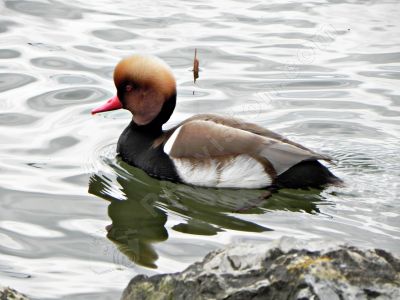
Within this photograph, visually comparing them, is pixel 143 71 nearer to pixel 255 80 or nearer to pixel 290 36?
pixel 255 80

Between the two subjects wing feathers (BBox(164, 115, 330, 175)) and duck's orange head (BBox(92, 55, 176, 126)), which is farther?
duck's orange head (BBox(92, 55, 176, 126))

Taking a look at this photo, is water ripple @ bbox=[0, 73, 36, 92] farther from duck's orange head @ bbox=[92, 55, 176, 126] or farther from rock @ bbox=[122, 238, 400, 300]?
rock @ bbox=[122, 238, 400, 300]

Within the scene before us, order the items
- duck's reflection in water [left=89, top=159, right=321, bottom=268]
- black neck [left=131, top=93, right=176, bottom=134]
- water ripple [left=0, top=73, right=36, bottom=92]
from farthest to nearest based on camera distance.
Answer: water ripple [left=0, top=73, right=36, bottom=92]
black neck [left=131, top=93, right=176, bottom=134]
duck's reflection in water [left=89, top=159, right=321, bottom=268]

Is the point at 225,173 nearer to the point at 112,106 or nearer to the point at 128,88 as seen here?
the point at 128,88

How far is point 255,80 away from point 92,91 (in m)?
1.80

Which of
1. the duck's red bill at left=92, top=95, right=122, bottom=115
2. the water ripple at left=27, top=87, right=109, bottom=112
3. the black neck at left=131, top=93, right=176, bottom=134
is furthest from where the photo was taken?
the water ripple at left=27, top=87, right=109, bottom=112

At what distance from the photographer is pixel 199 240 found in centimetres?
612

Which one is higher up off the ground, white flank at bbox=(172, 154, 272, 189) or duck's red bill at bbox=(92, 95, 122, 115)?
duck's red bill at bbox=(92, 95, 122, 115)

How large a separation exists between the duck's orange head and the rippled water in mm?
489

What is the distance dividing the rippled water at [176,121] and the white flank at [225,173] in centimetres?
10

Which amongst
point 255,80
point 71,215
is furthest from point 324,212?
point 255,80

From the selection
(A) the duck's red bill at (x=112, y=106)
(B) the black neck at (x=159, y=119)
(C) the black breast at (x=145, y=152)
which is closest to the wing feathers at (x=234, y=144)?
(C) the black breast at (x=145, y=152)

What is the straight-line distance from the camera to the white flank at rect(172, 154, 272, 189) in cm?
704

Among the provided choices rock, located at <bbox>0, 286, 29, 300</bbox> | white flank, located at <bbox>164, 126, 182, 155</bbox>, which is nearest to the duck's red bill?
white flank, located at <bbox>164, 126, 182, 155</bbox>
